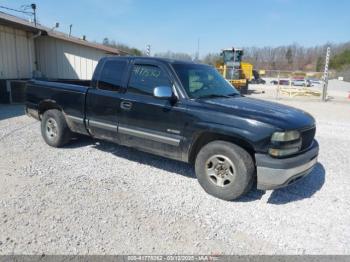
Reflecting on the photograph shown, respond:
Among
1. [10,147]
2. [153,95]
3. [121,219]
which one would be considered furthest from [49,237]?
[10,147]

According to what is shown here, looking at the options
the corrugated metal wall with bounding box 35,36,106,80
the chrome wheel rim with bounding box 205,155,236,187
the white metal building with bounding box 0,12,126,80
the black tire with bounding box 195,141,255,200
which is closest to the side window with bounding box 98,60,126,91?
the black tire with bounding box 195,141,255,200

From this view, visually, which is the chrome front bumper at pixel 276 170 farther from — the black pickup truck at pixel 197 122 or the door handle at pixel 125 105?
the door handle at pixel 125 105

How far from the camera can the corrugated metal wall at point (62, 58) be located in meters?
15.4

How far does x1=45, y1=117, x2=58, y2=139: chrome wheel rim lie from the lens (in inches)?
242

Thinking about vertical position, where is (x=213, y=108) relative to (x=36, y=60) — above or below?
below

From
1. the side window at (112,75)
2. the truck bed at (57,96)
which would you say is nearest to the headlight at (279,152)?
the side window at (112,75)

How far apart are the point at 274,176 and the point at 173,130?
158 centimetres

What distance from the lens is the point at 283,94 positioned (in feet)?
83.3

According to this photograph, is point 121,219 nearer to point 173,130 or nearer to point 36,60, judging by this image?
point 173,130

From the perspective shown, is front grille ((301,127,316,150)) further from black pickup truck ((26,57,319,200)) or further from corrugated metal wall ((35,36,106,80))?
corrugated metal wall ((35,36,106,80))

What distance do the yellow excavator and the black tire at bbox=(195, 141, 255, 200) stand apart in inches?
813

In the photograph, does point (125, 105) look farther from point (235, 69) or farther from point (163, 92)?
point (235, 69)

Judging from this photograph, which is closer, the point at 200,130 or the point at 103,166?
the point at 200,130

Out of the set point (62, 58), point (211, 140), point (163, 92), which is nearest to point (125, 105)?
point (163, 92)
